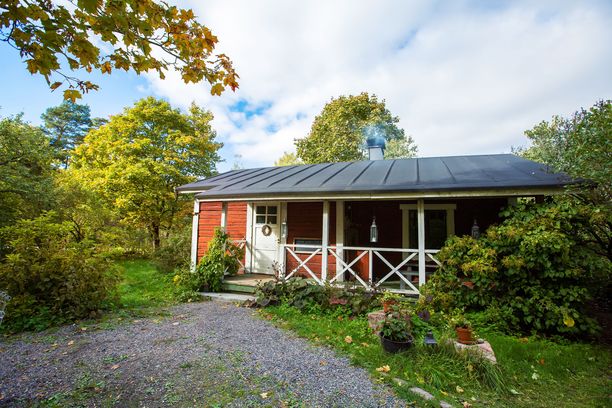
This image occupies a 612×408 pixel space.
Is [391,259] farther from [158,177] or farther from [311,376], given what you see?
[158,177]

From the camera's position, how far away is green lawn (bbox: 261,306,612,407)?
10.0 ft

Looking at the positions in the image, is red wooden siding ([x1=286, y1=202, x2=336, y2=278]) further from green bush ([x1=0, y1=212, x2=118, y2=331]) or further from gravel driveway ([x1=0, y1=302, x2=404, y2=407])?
green bush ([x1=0, y1=212, x2=118, y2=331])

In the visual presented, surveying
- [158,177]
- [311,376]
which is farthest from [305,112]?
[311,376]

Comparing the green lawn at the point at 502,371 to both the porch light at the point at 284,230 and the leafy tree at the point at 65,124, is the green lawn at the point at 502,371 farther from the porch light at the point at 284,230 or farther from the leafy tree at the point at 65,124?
the leafy tree at the point at 65,124

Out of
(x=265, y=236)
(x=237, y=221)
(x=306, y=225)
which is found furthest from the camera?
(x=237, y=221)

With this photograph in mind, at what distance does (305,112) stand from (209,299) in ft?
69.3

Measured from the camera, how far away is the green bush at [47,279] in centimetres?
486

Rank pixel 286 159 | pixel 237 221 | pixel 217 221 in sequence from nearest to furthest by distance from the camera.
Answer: pixel 237 221
pixel 217 221
pixel 286 159

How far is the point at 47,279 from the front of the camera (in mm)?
5023

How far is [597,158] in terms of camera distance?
15.1ft

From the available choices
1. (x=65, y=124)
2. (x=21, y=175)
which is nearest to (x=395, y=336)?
(x=21, y=175)

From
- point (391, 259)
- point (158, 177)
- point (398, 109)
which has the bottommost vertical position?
point (391, 259)

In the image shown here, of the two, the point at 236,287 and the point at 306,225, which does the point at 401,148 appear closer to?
the point at 306,225

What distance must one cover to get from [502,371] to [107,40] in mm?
5447
